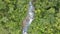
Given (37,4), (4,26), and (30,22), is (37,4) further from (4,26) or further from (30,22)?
(4,26)

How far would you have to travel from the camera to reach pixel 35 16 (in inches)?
143

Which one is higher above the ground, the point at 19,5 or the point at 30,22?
the point at 19,5

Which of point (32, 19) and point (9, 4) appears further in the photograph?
point (9, 4)

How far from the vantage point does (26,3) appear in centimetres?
382

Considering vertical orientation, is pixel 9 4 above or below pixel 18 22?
above

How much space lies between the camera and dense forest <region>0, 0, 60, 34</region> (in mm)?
3492

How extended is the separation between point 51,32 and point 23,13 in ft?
2.15

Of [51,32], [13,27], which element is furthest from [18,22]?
[51,32]

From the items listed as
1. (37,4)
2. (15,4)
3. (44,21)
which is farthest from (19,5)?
(44,21)

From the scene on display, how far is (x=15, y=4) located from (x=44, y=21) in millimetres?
690

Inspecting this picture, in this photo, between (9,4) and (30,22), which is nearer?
(30,22)

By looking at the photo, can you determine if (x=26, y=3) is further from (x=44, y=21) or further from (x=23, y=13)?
(x=44, y=21)

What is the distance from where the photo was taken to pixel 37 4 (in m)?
3.78

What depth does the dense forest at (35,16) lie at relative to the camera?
349 cm
